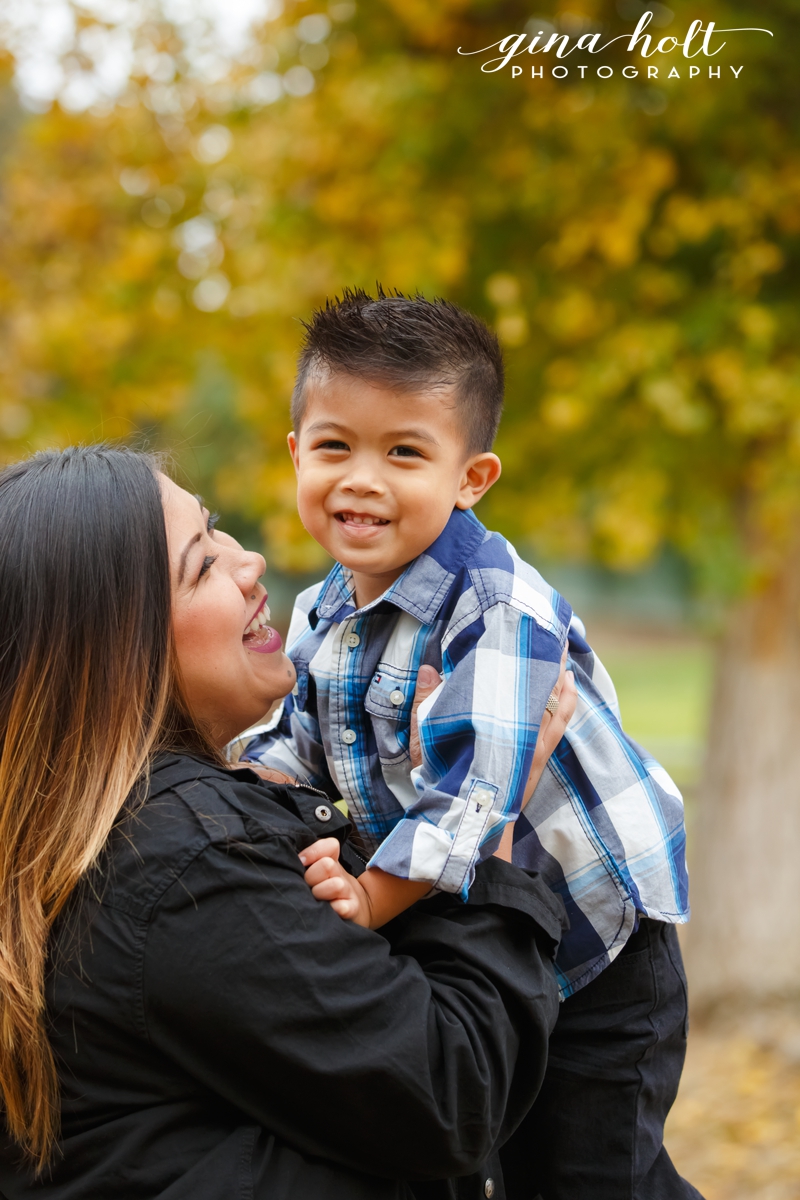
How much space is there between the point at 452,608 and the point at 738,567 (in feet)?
11.0

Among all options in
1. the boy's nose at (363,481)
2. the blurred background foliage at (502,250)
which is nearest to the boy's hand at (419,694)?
the boy's nose at (363,481)

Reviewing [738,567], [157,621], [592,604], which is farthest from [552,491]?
[592,604]

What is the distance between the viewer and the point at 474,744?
73.3 inches

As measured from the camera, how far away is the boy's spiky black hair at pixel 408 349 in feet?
6.57

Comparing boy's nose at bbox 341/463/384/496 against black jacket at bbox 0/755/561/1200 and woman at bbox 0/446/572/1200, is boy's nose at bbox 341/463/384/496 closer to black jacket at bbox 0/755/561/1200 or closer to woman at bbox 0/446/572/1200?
woman at bbox 0/446/572/1200

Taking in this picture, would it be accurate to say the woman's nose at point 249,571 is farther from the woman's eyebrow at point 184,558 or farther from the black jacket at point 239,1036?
the black jacket at point 239,1036

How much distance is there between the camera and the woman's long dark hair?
158 cm

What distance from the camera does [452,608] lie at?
6.67 feet

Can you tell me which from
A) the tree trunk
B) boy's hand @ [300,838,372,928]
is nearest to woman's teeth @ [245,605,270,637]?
boy's hand @ [300,838,372,928]

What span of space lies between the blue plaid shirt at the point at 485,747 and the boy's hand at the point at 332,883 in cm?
8

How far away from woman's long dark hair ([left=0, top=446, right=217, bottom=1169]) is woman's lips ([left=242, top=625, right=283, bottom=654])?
0.19m

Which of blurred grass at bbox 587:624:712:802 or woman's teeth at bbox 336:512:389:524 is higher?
woman's teeth at bbox 336:512:389:524

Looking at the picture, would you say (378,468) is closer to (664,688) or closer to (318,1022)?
(318,1022)

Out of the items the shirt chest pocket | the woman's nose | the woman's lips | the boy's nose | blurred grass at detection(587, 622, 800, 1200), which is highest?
the boy's nose
